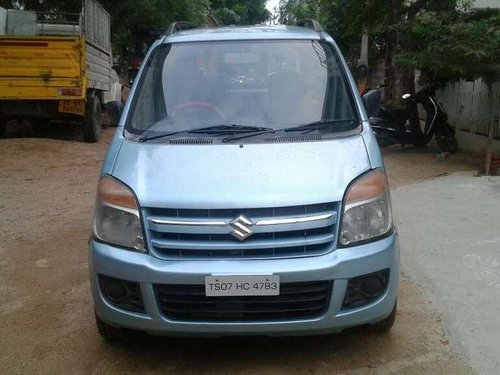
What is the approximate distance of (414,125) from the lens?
12.3 m

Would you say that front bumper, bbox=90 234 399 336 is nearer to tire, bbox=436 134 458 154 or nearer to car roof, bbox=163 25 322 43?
car roof, bbox=163 25 322 43

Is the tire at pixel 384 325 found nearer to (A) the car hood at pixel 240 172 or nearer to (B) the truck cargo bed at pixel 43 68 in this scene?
(A) the car hood at pixel 240 172

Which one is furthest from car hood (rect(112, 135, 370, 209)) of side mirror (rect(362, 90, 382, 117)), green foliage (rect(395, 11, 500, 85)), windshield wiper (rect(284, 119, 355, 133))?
green foliage (rect(395, 11, 500, 85))

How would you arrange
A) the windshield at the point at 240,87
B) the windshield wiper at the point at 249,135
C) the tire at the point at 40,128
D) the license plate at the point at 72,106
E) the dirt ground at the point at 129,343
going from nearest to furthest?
the dirt ground at the point at 129,343 → the windshield wiper at the point at 249,135 → the windshield at the point at 240,87 → the license plate at the point at 72,106 → the tire at the point at 40,128

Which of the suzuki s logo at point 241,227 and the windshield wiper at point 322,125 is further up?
the windshield wiper at point 322,125

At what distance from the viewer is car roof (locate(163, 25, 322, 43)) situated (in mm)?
4613

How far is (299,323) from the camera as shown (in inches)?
128

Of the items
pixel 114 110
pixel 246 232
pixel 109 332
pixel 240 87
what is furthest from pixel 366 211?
pixel 114 110

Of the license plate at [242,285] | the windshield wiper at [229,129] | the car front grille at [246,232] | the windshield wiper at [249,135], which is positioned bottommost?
the license plate at [242,285]

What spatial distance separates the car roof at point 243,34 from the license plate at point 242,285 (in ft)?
7.01

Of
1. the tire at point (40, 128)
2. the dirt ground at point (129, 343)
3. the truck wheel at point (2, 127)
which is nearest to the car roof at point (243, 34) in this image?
the dirt ground at point (129, 343)

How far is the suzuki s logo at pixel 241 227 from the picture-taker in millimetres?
3154

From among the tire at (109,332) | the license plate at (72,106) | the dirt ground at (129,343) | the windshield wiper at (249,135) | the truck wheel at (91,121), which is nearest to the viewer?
the dirt ground at (129,343)

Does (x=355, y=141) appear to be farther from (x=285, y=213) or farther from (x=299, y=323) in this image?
(x=299, y=323)
